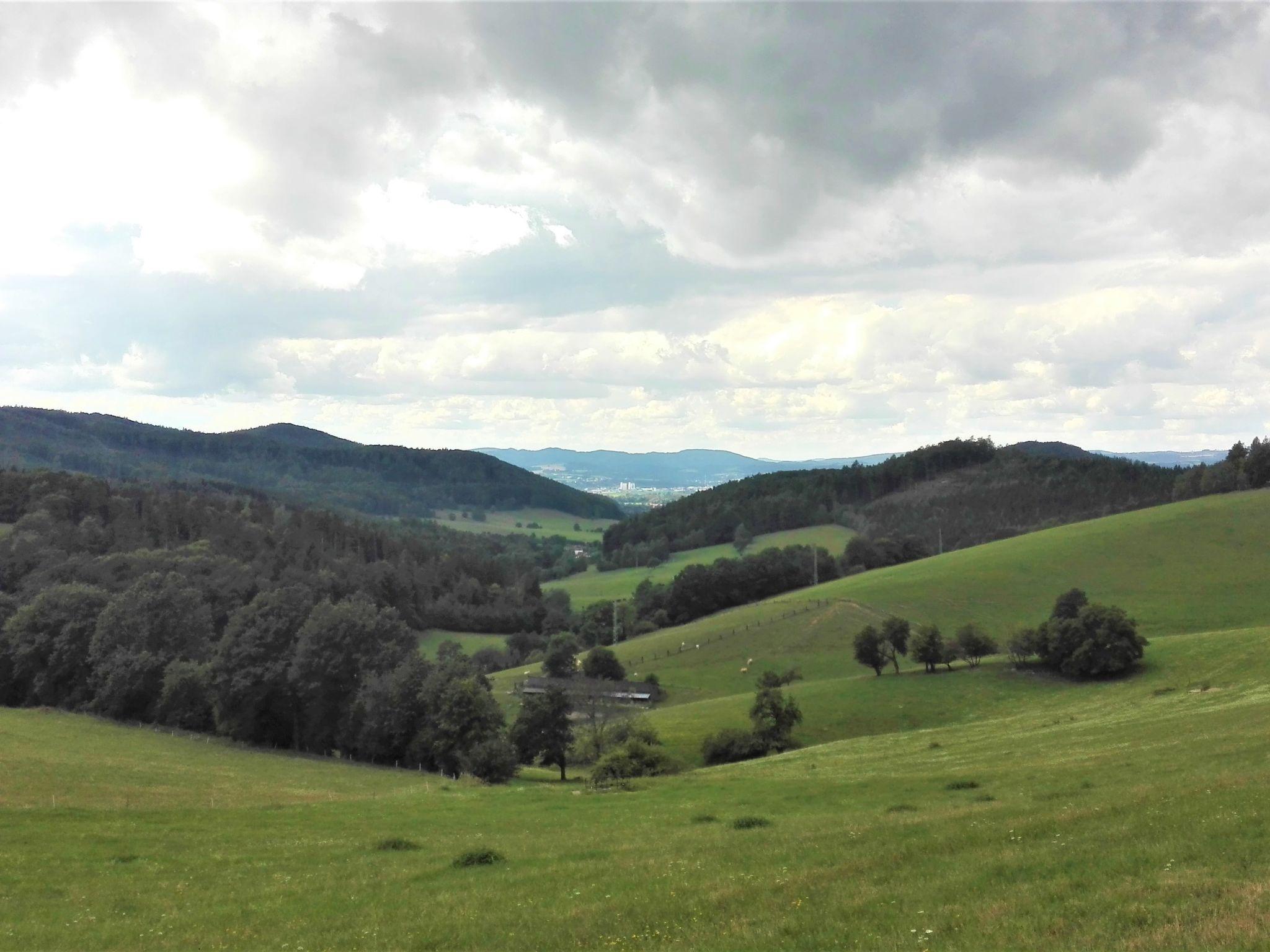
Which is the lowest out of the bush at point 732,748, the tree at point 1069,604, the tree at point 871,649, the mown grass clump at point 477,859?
the bush at point 732,748

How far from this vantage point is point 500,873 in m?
17.9

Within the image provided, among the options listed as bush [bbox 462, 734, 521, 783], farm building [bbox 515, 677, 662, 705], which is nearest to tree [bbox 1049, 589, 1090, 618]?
farm building [bbox 515, 677, 662, 705]

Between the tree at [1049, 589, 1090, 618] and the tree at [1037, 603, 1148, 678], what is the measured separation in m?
9.16

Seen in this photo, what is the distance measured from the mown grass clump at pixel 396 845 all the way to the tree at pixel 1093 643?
68.9 m

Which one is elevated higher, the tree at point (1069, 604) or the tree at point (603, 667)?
the tree at point (1069, 604)

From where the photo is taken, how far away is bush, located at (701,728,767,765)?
217 feet

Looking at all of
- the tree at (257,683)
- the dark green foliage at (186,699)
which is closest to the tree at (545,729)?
the tree at (257,683)

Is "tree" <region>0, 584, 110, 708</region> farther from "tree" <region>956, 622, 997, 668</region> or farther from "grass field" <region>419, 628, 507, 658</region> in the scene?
"tree" <region>956, 622, 997, 668</region>

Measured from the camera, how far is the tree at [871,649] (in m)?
89.8

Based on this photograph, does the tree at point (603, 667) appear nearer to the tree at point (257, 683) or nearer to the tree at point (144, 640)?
the tree at point (144, 640)

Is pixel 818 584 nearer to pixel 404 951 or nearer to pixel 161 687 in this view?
pixel 161 687

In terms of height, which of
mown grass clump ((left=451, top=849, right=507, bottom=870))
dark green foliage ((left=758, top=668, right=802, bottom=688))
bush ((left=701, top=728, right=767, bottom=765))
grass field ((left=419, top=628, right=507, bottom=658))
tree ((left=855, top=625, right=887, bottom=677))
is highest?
mown grass clump ((left=451, top=849, right=507, bottom=870))

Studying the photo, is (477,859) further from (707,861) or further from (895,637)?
(895,637)

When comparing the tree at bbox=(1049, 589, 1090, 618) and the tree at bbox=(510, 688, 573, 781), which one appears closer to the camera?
the tree at bbox=(510, 688, 573, 781)
